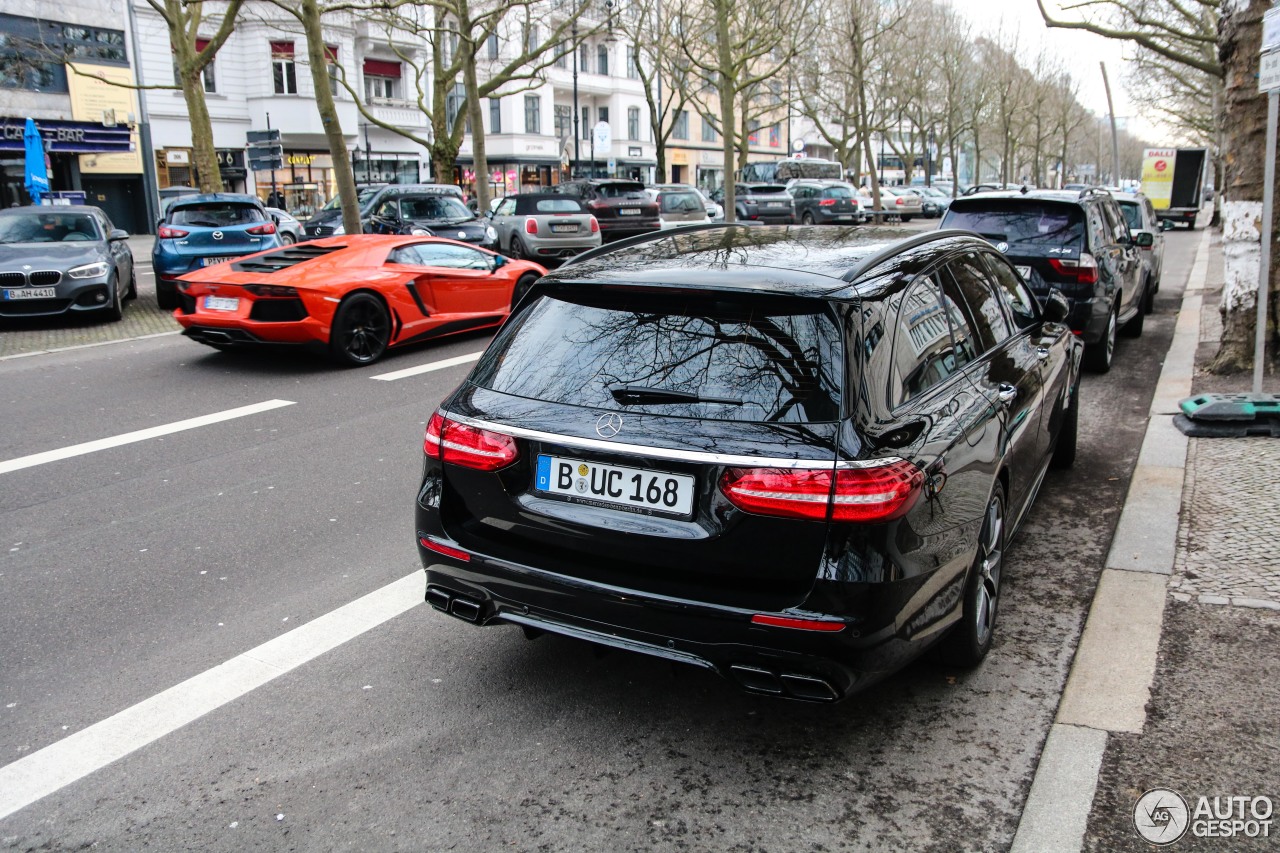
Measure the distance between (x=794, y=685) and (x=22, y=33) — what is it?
130ft

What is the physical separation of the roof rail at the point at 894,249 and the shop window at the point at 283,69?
44711 millimetres

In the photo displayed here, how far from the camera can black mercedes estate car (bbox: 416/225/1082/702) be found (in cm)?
303

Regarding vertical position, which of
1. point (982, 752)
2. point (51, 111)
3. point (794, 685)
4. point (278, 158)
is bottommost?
point (982, 752)

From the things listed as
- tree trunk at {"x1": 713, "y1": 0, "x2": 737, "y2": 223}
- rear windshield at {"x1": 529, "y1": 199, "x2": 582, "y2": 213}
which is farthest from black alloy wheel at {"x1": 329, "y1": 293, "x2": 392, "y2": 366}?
tree trunk at {"x1": 713, "y1": 0, "x2": 737, "y2": 223}

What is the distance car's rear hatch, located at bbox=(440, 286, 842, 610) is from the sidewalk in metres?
1.09

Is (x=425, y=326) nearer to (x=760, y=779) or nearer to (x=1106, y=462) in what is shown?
(x=1106, y=462)

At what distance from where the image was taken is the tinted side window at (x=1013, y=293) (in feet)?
16.7

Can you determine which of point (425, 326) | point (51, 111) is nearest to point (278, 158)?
point (51, 111)

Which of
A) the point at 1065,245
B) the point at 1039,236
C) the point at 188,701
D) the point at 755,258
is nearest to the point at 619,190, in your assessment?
the point at 1039,236

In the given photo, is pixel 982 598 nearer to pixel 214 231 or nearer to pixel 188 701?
pixel 188 701

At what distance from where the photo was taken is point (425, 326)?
11.5 m

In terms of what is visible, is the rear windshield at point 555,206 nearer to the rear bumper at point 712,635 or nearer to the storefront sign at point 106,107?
the rear bumper at point 712,635

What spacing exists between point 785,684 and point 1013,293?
3.04 meters

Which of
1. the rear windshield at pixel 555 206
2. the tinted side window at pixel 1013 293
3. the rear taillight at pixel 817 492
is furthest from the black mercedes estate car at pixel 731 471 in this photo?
the rear windshield at pixel 555 206
